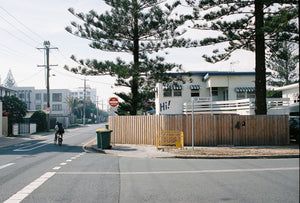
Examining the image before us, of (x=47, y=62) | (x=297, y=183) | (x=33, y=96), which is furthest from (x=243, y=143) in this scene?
(x=33, y=96)

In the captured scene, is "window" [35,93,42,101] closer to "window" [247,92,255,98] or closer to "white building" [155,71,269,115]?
"white building" [155,71,269,115]

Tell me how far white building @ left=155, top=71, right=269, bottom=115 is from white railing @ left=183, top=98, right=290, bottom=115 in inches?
44.8

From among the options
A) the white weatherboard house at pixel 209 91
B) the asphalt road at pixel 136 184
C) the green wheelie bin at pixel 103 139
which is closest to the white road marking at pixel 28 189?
the asphalt road at pixel 136 184

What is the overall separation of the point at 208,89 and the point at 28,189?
2569cm

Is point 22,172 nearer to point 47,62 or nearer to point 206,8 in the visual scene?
point 206,8

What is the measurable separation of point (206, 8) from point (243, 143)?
852 cm

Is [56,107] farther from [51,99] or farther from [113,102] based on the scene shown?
[113,102]

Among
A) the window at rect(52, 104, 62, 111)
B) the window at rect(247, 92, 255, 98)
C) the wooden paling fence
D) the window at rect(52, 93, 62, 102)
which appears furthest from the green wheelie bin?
the window at rect(52, 93, 62, 102)

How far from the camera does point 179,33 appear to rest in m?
22.4

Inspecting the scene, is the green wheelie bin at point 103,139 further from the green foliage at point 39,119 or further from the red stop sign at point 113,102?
the green foliage at point 39,119

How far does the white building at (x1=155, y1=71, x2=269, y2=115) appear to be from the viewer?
28375 mm

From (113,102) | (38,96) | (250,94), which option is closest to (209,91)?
(250,94)

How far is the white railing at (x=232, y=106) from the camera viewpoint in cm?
2242

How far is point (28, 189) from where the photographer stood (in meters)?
6.62
